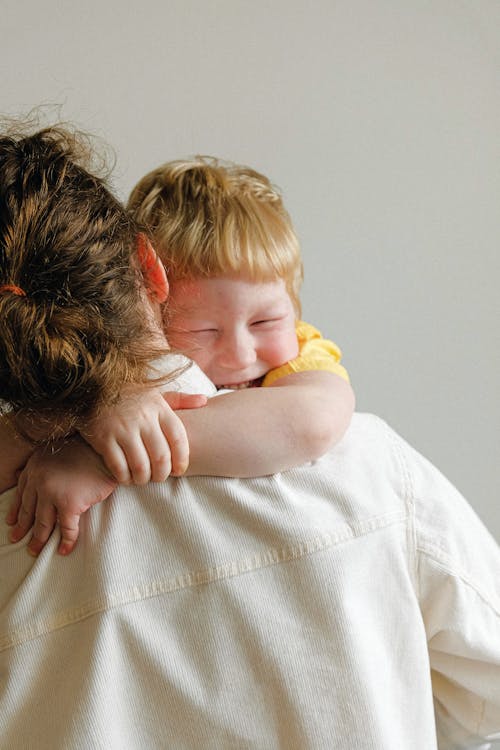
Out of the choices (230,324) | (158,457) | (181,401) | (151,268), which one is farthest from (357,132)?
(158,457)

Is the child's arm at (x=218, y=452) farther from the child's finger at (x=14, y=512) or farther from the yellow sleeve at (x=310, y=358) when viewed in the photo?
the yellow sleeve at (x=310, y=358)

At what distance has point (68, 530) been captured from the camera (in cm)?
92

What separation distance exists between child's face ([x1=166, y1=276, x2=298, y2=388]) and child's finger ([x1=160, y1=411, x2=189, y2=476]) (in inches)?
15.7

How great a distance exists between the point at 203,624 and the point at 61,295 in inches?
13.9

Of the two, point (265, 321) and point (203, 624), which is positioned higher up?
point (265, 321)

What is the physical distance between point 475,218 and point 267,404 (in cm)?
115

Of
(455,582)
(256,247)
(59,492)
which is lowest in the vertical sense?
(455,582)

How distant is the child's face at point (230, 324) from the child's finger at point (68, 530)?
46cm

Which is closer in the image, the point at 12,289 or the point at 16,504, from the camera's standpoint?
the point at 12,289

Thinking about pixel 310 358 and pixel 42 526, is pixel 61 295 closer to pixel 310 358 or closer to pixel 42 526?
pixel 42 526

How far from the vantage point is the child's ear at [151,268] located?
3.39 ft

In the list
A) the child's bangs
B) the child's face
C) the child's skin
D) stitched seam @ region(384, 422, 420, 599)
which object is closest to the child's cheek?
the child's face

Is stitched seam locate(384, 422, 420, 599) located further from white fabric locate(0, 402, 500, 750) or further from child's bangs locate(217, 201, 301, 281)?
child's bangs locate(217, 201, 301, 281)

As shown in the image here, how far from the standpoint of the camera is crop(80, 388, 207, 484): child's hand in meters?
0.90
